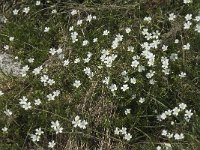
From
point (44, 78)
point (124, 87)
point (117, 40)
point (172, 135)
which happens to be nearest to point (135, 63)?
point (124, 87)

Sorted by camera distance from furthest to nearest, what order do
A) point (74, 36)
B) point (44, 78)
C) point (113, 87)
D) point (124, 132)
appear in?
1. point (74, 36)
2. point (44, 78)
3. point (113, 87)
4. point (124, 132)

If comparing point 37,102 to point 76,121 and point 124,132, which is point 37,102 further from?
point 124,132

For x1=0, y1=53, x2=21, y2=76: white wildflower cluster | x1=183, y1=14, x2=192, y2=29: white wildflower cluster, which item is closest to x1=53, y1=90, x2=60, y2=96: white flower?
x1=0, y1=53, x2=21, y2=76: white wildflower cluster

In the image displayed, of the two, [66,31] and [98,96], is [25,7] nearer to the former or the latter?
[66,31]

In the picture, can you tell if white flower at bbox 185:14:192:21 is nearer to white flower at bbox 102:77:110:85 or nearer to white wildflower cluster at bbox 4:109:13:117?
white flower at bbox 102:77:110:85

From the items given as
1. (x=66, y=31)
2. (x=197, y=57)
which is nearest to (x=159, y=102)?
(x=197, y=57)

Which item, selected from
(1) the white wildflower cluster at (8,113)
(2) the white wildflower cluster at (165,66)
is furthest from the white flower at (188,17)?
(1) the white wildflower cluster at (8,113)
